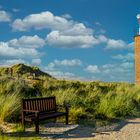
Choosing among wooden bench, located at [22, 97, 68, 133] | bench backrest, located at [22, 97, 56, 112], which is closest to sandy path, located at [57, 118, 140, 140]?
wooden bench, located at [22, 97, 68, 133]

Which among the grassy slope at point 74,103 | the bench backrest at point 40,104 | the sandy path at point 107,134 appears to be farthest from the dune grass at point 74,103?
the sandy path at point 107,134

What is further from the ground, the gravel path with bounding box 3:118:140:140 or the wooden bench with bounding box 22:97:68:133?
the wooden bench with bounding box 22:97:68:133

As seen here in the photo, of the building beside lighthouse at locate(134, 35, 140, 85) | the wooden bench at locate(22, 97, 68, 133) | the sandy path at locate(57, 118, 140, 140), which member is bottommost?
the sandy path at locate(57, 118, 140, 140)

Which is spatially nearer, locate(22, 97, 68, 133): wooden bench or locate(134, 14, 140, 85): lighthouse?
locate(22, 97, 68, 133): wooden bench

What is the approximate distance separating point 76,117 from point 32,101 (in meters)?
2.57

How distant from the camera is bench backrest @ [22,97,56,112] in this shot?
11938 mm

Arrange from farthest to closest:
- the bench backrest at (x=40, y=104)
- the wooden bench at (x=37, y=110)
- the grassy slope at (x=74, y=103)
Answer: the grassy slope at (x=74, y=103)
the bench backrest at (x=40, y=104)
the wooden bench at (x=37, y=110)

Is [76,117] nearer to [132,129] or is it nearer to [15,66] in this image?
[132,129]

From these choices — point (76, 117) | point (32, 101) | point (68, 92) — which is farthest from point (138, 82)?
point (32, 101)

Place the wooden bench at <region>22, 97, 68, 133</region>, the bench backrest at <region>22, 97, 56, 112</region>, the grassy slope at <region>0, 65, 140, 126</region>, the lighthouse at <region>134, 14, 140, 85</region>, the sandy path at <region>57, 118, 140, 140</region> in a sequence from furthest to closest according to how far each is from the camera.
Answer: the lighthouse at <region>134, 14, 140, 85</region>
the grassy slope at <region>0, 65, 140, 126</region>
the bench backrest at <region>22, 97, 56, 112</region>
the wooden bench at <region>22, 97, 68, 133</region>
the sandy path at <region>57, 118, 140, 140</region>

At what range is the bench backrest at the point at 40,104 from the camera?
470 inches

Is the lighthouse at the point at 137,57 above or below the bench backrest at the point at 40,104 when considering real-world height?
above

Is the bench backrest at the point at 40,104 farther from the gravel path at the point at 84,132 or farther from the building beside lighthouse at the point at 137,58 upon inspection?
the building beside lighthouse at the point at 137,58

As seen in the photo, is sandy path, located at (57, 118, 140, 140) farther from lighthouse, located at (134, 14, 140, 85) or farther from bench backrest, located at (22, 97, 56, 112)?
lighthouse, located at (134, 14, 140, 85)
